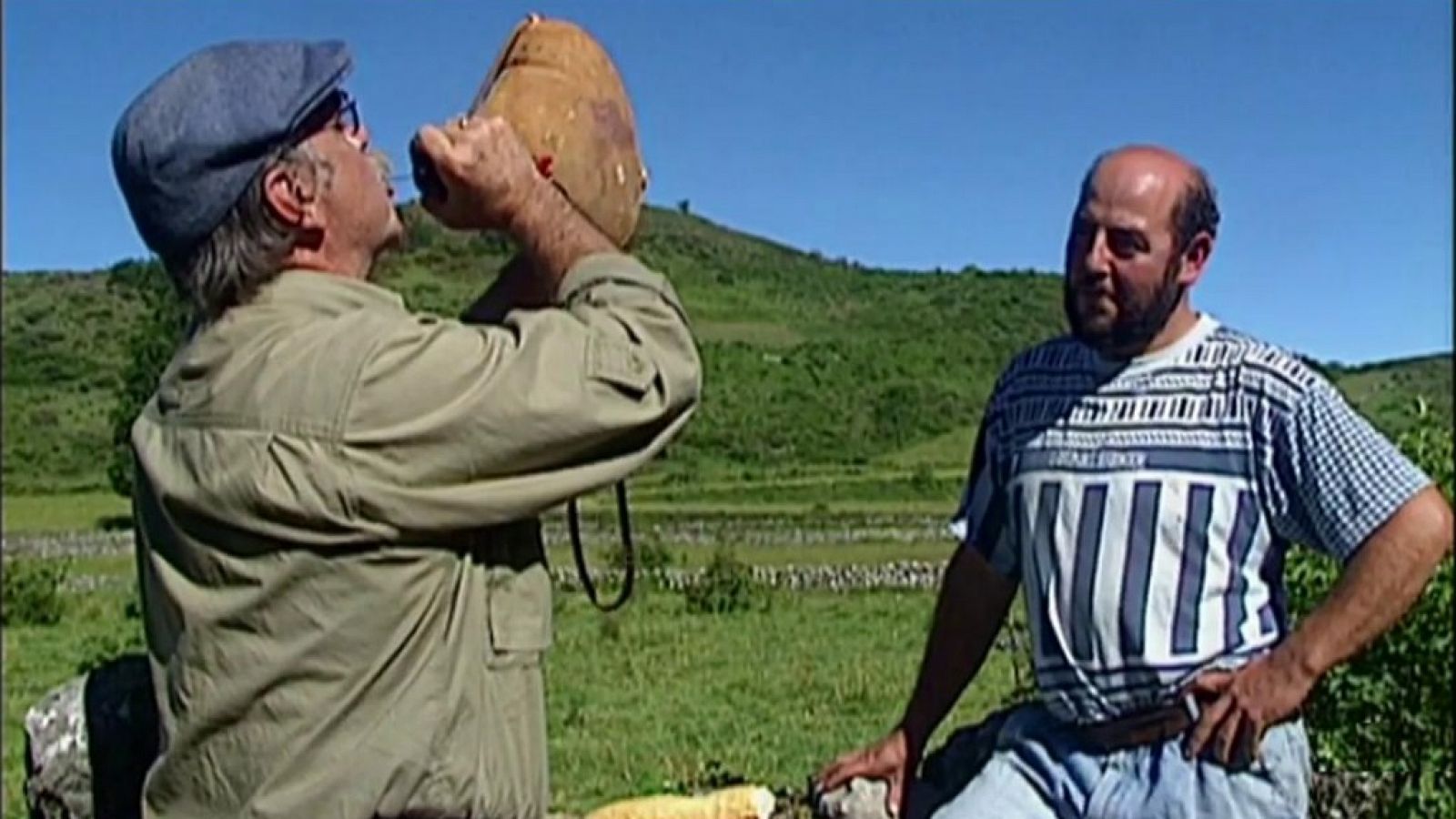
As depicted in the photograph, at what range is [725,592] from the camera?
2830cm

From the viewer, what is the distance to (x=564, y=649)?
2333cm

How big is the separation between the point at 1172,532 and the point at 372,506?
5.15 ft

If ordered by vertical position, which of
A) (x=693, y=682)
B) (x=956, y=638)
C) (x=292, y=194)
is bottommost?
(x=693, y=682)

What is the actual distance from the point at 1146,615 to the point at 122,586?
32.2 m

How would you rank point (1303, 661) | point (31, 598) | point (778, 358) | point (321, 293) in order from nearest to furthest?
point (321, 293) → point (1303, 661) → point (31, 598) → point (778, 358)

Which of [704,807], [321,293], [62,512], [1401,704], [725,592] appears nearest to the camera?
[321,293]

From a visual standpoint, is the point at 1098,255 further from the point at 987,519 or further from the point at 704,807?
the point at 704,807

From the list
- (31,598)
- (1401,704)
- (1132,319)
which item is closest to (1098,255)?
(1132,319)

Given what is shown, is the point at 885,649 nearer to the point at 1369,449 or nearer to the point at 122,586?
the point at 122,586

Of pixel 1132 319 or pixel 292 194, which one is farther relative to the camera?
pixel 1132 319

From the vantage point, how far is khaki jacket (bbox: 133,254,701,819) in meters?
2.28

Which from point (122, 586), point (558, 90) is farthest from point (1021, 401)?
point (122, 586)

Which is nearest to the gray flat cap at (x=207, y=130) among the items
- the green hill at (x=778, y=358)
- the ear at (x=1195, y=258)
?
the ear at (x=1195, y=258)

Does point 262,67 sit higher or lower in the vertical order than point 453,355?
higher
